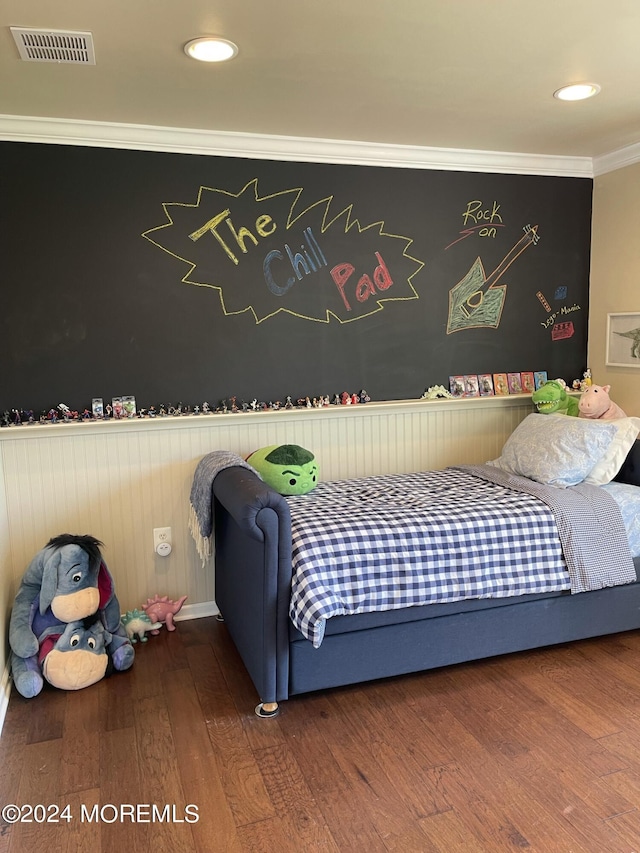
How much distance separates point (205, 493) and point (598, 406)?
2.01m

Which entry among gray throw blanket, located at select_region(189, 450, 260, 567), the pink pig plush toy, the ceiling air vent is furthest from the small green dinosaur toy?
the ceiling air vent

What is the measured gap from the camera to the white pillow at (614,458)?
3186 millimetres

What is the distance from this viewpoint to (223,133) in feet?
10.4

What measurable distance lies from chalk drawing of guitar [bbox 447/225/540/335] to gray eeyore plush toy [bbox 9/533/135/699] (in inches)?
87.1

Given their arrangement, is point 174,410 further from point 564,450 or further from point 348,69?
point 564,450

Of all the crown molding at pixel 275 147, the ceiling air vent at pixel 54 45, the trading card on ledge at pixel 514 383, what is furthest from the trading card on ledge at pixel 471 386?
the ceiling air vent at pixel 54 45

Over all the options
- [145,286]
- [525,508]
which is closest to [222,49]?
[145,286]

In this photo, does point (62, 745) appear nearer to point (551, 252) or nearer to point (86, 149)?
point (86, 149)

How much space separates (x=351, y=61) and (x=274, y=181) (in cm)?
99

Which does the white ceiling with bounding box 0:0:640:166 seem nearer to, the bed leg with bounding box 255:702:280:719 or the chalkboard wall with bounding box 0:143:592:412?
the chalkboard wall with bounding box 0:143:592:412

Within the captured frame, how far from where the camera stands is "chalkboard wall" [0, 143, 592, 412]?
9.98 ft

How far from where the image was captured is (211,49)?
2.26 meters

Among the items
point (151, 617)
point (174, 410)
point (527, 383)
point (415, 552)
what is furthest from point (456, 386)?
point (151, 617)

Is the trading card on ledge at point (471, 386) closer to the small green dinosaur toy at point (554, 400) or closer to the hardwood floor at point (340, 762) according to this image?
the small green dinosaur toy at point (554, 400)
